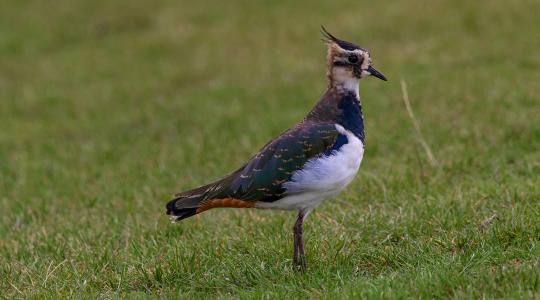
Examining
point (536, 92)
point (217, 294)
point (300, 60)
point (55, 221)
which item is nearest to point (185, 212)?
point (217, 294)

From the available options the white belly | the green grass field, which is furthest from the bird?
the green grass field

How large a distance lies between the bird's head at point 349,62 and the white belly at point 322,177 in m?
0.59

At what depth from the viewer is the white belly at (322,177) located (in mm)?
6543

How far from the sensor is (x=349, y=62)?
705cm

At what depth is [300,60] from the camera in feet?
56.8

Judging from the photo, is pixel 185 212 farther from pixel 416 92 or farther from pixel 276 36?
pixel 276 36

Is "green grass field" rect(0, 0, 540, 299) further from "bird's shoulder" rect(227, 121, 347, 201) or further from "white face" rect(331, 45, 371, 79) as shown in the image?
"white face" rect(331, 45, 371, 79)

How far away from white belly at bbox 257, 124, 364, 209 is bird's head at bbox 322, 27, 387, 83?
59 cm

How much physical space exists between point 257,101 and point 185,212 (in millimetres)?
8377

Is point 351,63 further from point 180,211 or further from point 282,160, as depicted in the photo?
point 180,211

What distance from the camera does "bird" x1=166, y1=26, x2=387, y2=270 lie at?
661 centimetres

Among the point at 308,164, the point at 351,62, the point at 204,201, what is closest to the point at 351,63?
the point at 351,62

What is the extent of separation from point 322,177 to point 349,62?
109cm

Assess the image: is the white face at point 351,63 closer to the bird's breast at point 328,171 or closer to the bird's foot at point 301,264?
the bird's breast at point 328,171
